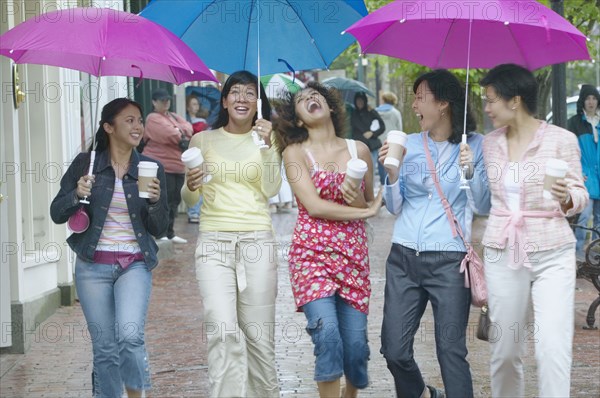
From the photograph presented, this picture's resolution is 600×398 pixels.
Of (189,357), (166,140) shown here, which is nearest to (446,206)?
(189,357)

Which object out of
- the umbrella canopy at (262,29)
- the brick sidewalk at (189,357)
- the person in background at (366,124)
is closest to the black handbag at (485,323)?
the brick sidewalk at (189,357)

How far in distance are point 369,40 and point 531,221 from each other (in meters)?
1.51

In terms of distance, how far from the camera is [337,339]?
6.28 meters

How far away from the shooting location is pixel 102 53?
620 centimetres

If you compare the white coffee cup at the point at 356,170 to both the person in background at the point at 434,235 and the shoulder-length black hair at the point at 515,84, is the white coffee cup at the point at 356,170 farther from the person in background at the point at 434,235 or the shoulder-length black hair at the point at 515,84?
the shoulder-length black hair at the point at 515,84

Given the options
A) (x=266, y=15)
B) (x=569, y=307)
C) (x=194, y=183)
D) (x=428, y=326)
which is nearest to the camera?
(x=569, y=307)

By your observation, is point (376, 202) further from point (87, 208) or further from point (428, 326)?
point (428, 326)

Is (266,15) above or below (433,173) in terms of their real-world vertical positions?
above

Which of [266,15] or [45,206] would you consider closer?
[266,15]

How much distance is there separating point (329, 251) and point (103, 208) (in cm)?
125

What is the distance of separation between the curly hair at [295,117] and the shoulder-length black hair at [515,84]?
91 centimetres

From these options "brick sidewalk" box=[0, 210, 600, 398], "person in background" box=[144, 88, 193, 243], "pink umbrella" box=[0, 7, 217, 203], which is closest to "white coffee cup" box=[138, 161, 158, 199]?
"pink umbrella" box=[0, 7, 217, 203]

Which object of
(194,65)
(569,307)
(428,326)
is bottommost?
(428,326)

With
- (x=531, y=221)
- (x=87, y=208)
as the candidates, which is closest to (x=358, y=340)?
(x=531, y=221)
